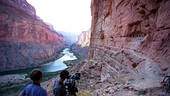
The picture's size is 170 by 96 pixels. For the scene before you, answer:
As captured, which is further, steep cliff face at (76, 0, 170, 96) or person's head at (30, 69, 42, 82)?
steep cliff face at (76, 0, 170, 96)

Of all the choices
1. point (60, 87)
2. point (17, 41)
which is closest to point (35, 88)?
point (60, 87)

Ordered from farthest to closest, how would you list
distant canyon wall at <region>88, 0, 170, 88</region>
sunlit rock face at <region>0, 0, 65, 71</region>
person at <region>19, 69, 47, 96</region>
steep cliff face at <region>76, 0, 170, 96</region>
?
sunlit rock face at <region>0, 0, 65, 71</region> → distant canyon wall at <region>88, 0, 170, 88</region> → steep cliff face at <region>76, 0, 170, 96</region> → person at <region>19, 69, 47, 96</region>

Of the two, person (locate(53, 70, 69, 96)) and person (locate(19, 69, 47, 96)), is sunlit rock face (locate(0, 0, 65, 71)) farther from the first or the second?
person (locate(19, 69, 47, 96))

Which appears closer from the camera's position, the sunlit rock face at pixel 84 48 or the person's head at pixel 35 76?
the person's head at pixel 35 76

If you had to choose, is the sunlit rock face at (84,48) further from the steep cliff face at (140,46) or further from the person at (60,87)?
the person at (60,87)

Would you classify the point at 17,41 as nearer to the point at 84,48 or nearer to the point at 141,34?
the point at 84,48

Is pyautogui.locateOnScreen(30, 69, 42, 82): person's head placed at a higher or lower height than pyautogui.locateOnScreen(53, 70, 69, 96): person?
higher

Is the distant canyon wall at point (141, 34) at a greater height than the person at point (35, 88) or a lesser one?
greater

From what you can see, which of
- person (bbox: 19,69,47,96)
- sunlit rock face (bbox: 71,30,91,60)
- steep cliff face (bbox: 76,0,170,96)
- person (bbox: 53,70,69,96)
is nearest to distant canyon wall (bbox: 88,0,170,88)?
steep cliff face (bbox: 76,0,170,96)

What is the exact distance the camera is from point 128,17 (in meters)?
7.33

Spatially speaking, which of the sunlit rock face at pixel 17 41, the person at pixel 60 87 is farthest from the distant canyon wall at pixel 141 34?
the sunlit rock face at pixel 17 41

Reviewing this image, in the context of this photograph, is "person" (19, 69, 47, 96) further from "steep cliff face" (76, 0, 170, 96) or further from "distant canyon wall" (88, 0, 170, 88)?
"distant canyon wall" (88, 0, 170, 88)

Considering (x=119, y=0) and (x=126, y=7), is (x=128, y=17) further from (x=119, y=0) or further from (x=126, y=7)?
(x=119, y=0)

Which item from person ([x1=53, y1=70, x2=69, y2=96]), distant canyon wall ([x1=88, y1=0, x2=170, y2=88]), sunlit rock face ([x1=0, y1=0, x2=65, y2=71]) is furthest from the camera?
sunlit rock face ([x1=0, y1=0, x2=65, y2=71])
